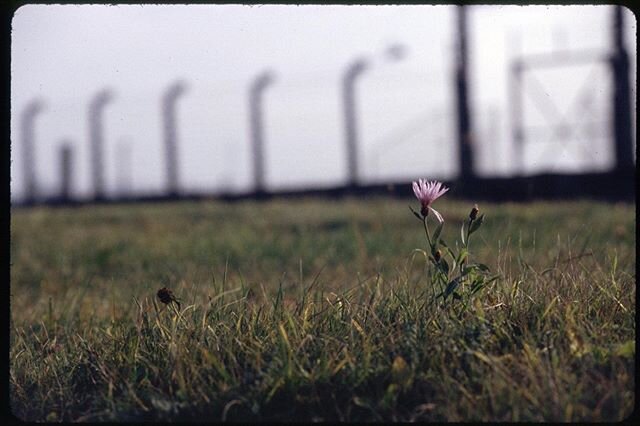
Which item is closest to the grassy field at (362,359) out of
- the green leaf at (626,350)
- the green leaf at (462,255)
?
the green leaf at (626,350)

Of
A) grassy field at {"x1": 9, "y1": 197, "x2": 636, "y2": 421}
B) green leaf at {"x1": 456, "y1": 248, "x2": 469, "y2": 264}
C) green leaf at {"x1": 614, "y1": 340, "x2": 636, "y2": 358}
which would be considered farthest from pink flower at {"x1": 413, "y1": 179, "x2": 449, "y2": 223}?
green leaf at {"x1": 614, "y1": 340, "x2": 636, "y2": 358}

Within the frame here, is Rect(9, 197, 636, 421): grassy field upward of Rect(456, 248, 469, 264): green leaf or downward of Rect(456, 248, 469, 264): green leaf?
downward

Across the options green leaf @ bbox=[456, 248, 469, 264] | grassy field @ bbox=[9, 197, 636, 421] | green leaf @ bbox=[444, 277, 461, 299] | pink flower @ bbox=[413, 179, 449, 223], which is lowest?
grassy field @ bbox=[9, 197, 636, 421]

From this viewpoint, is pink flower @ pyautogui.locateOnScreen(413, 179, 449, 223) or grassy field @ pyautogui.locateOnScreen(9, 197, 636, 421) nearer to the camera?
grassy field @ pyautogui.locateOnScreen(9, 197, 636, 421)

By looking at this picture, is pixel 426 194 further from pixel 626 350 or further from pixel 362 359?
pixel 626 350

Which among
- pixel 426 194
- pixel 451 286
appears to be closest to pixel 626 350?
pixel 451 286

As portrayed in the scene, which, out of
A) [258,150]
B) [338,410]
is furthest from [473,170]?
[338,410]

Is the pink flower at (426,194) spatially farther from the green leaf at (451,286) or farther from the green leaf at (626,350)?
the green leaf at (626,350)

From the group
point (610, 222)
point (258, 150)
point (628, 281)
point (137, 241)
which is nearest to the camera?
point (628, 281)

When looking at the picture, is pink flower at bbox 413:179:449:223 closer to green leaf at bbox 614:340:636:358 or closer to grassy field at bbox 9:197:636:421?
grassy field at bbox 9:197:636:421

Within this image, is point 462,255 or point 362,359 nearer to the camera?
point 362,359

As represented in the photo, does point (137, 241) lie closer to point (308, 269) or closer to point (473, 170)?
point (308, 269)
